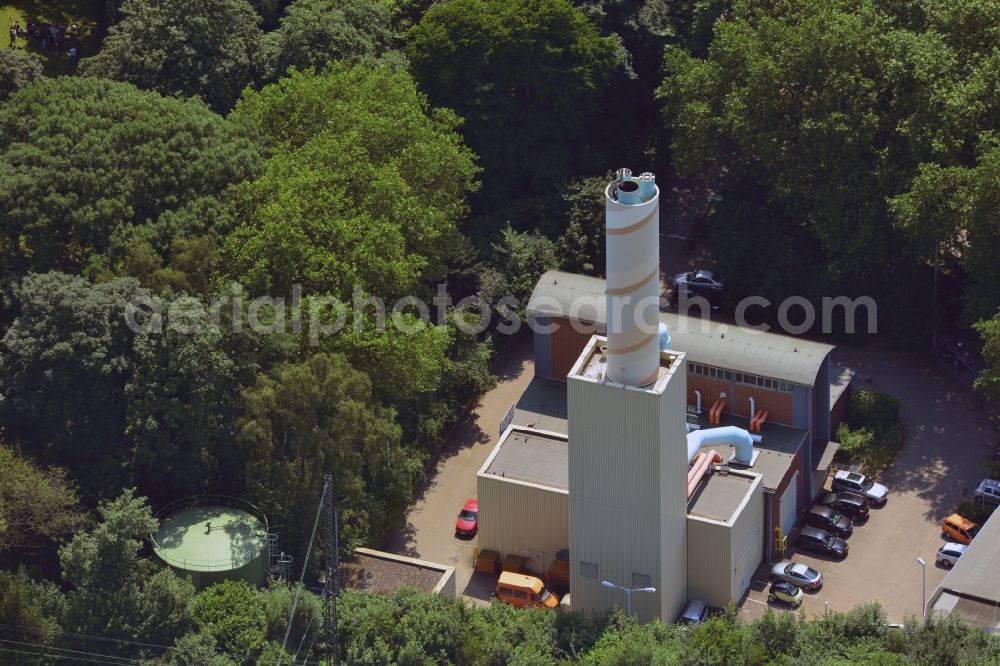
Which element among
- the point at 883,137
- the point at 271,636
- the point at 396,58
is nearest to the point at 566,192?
the point at 396,58

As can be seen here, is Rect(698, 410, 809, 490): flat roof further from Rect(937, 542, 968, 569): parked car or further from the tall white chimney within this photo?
the tall white chimney

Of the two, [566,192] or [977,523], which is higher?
[566,192]

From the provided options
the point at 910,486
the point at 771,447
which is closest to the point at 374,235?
the point at 771,447

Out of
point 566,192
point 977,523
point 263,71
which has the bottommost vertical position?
point 977,523

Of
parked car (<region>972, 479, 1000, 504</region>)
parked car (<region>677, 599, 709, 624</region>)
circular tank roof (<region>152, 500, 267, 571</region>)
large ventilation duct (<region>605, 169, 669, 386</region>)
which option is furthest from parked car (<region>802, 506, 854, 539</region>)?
circular tank roof (<region>152, 500, 267, 571</region>)

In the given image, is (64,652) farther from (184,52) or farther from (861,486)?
(861,486)

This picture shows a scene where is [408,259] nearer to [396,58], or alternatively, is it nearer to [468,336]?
[468,336]

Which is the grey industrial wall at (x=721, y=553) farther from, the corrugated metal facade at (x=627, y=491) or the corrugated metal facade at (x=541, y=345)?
the corrugated metal facade at (x=541, y=345)
